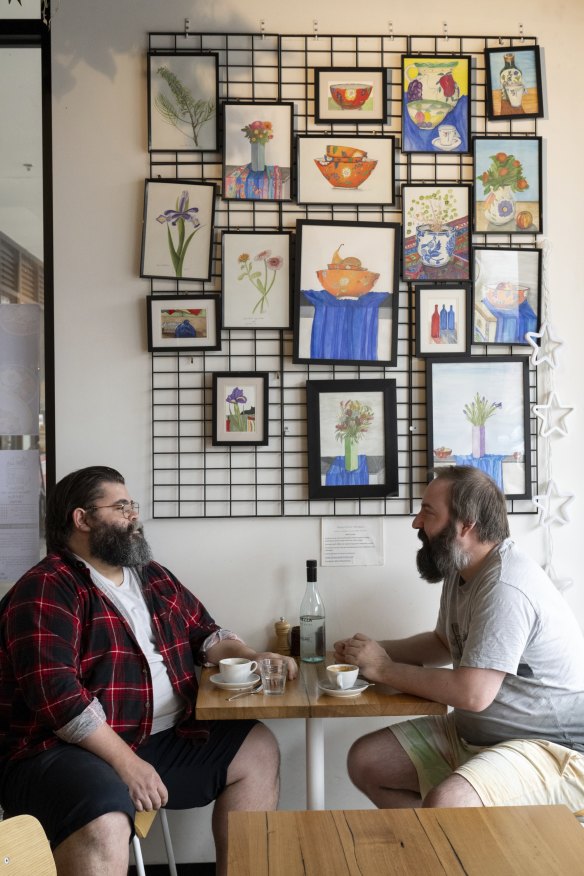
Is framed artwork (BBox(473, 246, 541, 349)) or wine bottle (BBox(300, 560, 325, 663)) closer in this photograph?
wine bottle (BBox(300, 560, 325, 663))

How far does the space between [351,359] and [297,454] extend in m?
0.36

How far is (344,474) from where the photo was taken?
2807 mm

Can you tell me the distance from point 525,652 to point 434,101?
5.93 feet

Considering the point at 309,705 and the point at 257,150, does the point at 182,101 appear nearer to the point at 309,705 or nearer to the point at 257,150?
the point at 257,150

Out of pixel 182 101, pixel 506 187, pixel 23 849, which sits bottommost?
pixel 23 849

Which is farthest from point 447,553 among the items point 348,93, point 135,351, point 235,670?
point 348,93

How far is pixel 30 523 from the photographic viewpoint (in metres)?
2.90

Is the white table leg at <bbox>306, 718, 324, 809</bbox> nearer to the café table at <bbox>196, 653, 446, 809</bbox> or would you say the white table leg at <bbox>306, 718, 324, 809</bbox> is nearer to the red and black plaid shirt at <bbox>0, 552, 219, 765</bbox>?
the café table at <bbox>196, 653, 446, 809</bbox>

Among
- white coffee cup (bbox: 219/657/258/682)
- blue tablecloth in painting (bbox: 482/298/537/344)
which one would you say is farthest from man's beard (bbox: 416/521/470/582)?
blue tablecloth in painting (bbox: 482/298/537/344)

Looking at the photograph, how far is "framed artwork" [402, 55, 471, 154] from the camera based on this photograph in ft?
9.31

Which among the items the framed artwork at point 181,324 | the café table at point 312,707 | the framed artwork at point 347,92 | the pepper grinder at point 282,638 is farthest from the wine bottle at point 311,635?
the framed artwork at point 347,92

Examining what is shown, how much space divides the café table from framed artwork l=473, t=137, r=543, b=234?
1576mm

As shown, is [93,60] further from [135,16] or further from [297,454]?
[297,454]

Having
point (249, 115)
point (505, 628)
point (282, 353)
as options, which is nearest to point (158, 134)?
point (249, 115)
